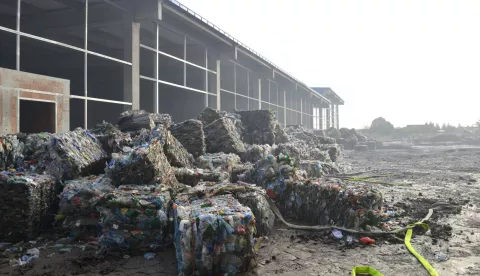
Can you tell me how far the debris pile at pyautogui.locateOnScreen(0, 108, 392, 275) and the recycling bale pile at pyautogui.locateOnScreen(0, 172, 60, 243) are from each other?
0.01 metres

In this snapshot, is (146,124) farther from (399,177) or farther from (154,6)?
(399,177)

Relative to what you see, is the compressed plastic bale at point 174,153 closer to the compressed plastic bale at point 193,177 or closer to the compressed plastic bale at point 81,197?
the compressed plastic bale at point 193,177

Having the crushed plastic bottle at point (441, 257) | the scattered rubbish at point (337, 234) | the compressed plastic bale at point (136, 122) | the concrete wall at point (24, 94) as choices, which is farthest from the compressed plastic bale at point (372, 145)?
the crushed plastic bottle at point (441, 257)

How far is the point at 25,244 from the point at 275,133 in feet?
29.5

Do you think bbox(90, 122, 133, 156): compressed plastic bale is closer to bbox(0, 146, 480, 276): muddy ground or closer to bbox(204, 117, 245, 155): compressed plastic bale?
bbox(204, 117, 245, 155): compressed plastic bale

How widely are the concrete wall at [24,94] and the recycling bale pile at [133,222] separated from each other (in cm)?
634

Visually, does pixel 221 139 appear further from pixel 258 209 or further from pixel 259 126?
pixel 258 209

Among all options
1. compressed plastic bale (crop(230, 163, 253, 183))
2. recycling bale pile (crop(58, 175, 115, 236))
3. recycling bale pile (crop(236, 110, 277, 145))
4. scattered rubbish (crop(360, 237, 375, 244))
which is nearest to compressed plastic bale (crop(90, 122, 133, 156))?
recycling bale pile (crop(58, 175, 115, 236))

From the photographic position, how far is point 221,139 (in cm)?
824

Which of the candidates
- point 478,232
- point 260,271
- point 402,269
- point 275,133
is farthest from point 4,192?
point 275,133

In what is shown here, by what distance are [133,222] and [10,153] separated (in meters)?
3.06

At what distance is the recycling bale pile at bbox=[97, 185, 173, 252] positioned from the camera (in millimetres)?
Result: 3666

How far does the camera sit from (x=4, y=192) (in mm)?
3883

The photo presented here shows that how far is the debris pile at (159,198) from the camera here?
9.75 ft
